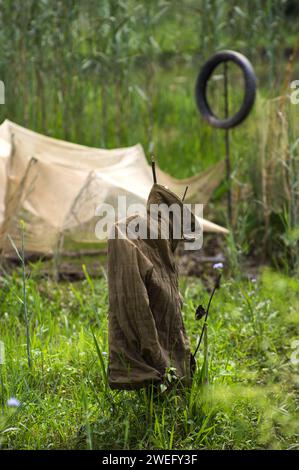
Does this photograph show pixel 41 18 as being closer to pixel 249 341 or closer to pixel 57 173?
pixel 57 173

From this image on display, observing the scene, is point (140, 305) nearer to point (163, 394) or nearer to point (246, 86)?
point (163, 394)

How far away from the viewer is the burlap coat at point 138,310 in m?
2.97

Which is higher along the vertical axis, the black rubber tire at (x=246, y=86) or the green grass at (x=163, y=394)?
the black rubber tire at (x=246, y=86)

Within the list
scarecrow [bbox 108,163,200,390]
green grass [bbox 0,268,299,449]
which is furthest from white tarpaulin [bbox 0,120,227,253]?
scarecrow [bbox 108,163,200,390]

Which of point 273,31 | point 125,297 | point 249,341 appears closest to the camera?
point 125,297

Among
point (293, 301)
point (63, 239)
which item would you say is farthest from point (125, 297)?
point (63, 239)

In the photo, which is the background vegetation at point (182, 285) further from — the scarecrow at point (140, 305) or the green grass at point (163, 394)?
the scarecrow at point (140, 305)

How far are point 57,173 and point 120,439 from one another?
2409 millimetres

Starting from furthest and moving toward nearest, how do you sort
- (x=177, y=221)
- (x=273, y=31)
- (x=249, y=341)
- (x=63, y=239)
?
(x=273, y=31) < (x=63, y=239) < (x=249, y=341) < (x=177, y=221)

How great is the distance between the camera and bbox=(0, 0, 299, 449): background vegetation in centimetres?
318

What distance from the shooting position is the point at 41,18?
7148 millimetres

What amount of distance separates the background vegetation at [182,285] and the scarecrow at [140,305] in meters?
0.15

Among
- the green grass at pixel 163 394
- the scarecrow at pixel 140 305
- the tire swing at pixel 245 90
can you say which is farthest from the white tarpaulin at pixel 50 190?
the scarecrow at pixel 140 305

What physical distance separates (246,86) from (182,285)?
1.31m
